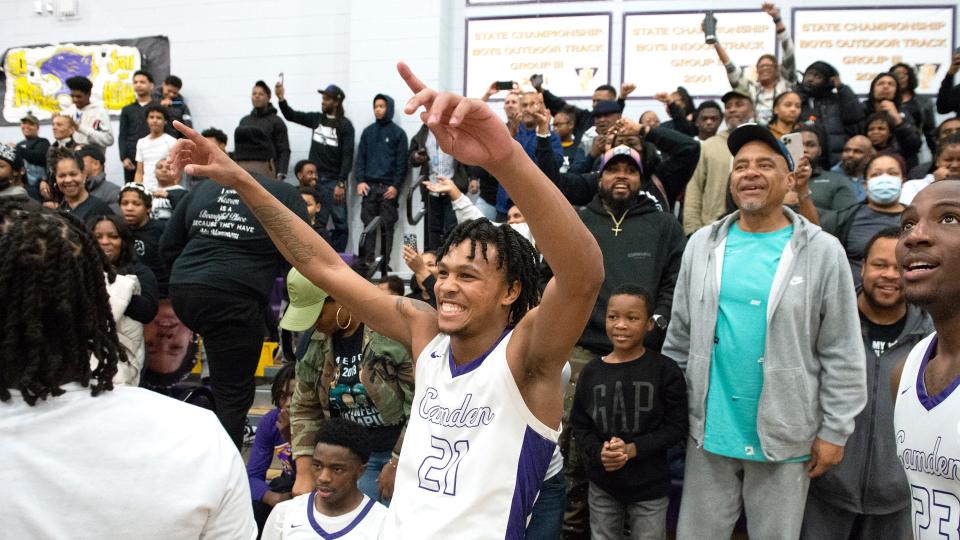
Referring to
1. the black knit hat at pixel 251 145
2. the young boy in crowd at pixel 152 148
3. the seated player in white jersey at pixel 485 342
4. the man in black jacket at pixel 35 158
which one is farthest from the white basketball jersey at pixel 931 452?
the man in black jacket at pixel 35 158

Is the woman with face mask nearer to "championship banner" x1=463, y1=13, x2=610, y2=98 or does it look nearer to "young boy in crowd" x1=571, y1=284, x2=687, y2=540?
"young boy in crowd" x1=571, y1=284, x2=687, y2=540

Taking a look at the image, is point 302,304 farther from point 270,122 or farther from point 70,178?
point 270,122

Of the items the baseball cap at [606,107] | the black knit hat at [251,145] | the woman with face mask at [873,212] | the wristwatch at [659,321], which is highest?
the baseball cap at [606,107]

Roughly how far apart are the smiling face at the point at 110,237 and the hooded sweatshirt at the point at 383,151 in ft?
16.3

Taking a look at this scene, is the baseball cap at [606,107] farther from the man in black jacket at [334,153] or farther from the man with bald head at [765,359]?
the man in black jacket at [334,153]

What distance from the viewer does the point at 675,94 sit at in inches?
362

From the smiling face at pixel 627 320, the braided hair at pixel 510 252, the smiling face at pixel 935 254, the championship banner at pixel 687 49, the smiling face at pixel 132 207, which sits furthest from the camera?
the championship banner at pixel 687 49

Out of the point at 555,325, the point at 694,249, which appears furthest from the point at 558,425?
the point at 694,249

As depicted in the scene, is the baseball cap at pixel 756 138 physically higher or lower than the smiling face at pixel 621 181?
higher

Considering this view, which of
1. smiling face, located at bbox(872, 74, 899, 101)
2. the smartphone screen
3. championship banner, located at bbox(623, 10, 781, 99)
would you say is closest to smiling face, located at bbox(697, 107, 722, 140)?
smiling face, located at bbox(872, 74, 899, 101)

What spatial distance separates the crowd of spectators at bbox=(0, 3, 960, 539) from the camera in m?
3.62

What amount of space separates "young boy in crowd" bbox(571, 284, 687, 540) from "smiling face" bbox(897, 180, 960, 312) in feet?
5.72

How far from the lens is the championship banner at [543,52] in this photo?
34.1 ft

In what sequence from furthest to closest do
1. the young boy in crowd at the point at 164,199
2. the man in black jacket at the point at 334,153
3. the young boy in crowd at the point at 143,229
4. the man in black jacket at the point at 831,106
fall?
1. the man in black jacket at the point at 334,153
2. the man in black jacket at the point at 831,106
3. the young boy in crowd at the point at 164,199
4. the young boy in crowd at the point at 143,229
